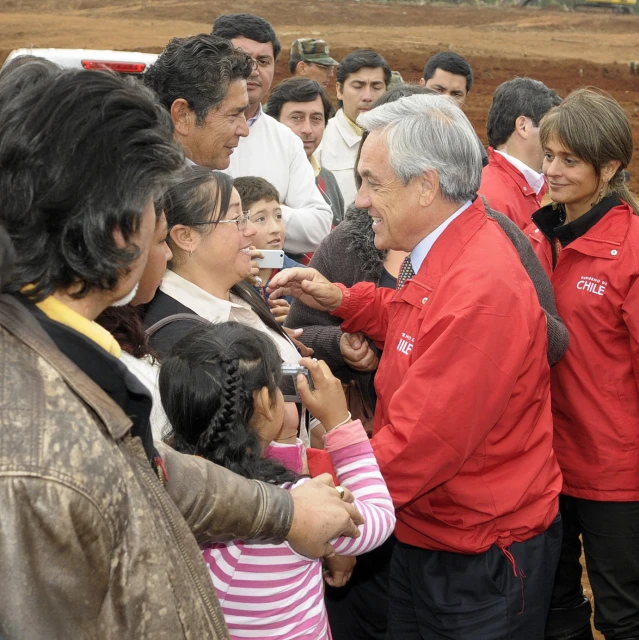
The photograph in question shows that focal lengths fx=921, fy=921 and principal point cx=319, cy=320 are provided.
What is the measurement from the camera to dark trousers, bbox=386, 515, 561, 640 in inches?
114

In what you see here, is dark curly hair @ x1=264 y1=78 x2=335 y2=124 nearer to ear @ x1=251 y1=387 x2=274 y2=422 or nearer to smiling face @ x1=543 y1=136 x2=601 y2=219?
smiling face @ x1=543 y1=136 x2=601 y2=219

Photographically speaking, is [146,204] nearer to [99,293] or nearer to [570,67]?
[99,293]

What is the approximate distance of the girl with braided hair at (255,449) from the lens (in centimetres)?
230

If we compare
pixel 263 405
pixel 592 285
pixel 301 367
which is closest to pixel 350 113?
pixel 592 285

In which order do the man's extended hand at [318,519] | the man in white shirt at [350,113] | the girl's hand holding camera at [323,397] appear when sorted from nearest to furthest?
the man's extended hand at [318,519] → the girl's hand holding camera at [323,397] → the man in white shirt at [350,113]

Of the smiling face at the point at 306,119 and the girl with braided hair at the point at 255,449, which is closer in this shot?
the girl with braided hair at the point at 255,449

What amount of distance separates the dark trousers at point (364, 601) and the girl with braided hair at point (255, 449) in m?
1.26

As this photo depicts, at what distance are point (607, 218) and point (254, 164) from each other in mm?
1921

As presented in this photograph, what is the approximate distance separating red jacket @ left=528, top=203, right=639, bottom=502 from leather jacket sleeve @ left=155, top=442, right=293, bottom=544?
7.07ft

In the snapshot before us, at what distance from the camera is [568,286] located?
3852mm

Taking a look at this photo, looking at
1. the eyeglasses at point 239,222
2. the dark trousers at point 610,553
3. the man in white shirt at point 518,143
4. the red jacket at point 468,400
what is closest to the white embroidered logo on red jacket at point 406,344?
the red jacket at point 468,400

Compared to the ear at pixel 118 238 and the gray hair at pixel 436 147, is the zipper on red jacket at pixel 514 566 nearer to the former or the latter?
the gray hair at pixel 436 147

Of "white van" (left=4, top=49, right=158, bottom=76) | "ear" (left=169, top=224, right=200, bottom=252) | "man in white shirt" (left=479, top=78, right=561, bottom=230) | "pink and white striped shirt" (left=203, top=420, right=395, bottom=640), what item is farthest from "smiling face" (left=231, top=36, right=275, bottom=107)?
"pink and white striped shirt" (left=203, top=420, right=395, bottom=640)

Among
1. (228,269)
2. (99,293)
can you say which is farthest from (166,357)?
(99,293)
